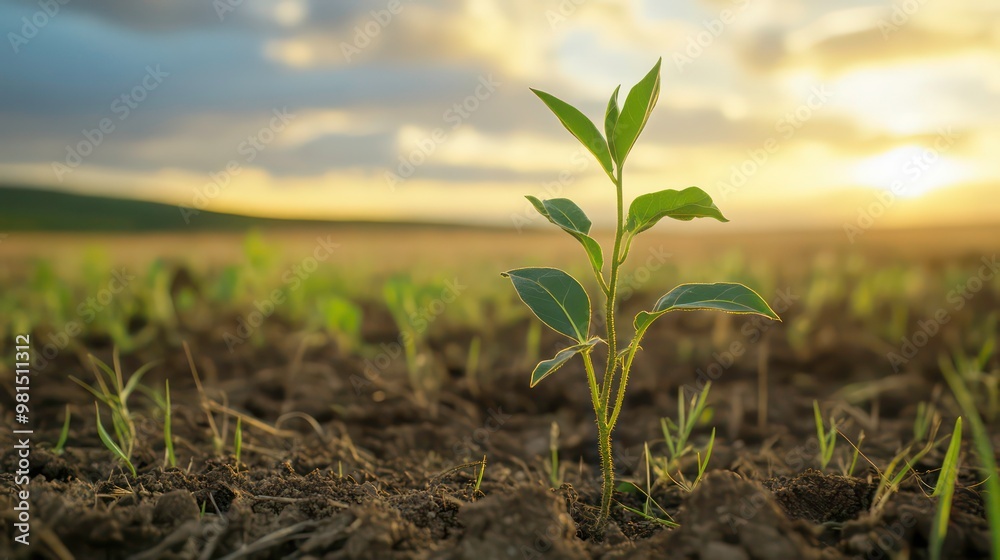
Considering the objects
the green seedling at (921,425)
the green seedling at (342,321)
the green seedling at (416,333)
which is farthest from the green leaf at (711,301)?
the green seedling at (342,321)

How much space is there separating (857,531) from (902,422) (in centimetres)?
162

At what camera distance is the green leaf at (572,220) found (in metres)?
1.46

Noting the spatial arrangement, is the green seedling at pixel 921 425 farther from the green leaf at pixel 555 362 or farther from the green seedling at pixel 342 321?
the green seedling at pixel 342 321

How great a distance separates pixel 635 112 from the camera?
4.71 feet

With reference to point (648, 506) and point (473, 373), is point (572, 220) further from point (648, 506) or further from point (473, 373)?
point (473, 373)

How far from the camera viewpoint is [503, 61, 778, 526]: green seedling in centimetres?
139

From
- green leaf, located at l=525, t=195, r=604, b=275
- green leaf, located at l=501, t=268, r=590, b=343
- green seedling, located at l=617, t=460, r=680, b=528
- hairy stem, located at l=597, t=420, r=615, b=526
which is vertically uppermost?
green leaf, located at l=525, t=195, r=604, b=275

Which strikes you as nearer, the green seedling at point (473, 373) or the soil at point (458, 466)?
the soil at point (458, 466)

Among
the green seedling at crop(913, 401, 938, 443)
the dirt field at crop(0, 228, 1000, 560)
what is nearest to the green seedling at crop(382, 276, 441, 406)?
the dirt field at crop(0, 228, 1000, 560)

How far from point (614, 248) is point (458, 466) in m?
0.72

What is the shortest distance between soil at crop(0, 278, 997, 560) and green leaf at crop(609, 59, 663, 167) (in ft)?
2.29

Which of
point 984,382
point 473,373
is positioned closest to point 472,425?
point 473,373

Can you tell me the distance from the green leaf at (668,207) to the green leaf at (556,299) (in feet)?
0.61

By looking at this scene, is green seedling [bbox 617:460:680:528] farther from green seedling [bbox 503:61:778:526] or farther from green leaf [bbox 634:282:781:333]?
green leaf [bbox 634:282:781:333]
